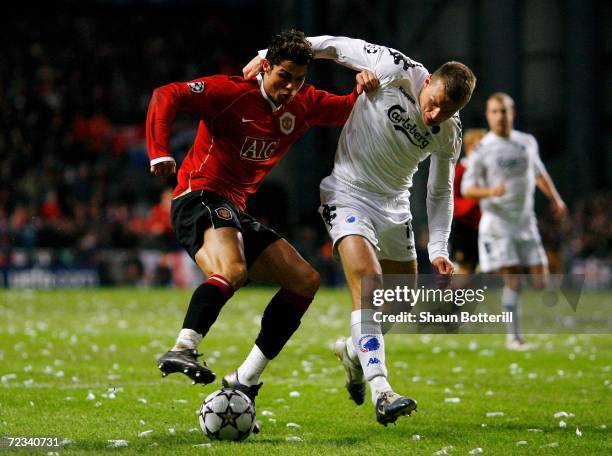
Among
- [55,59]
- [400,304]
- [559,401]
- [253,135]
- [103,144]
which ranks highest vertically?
[55,59]

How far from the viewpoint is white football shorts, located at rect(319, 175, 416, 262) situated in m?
6.95

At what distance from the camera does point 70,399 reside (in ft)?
24.9

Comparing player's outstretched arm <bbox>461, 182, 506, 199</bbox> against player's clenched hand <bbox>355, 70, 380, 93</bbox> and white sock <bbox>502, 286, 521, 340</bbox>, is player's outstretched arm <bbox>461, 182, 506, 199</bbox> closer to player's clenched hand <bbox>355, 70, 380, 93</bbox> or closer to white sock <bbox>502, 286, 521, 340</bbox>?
white sock <bbox>502, 286, 521, 340</bbox>

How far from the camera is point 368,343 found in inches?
254

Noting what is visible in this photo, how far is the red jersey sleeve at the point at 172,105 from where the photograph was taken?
6348mm

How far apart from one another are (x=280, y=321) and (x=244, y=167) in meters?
0.99

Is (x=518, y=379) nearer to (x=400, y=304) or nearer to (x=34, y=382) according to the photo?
(x=400, y=304)

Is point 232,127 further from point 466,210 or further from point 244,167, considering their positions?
point 466,210

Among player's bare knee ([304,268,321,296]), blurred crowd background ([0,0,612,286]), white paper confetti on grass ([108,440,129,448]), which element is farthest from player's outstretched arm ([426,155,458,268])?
blurred crowd background ([0,0,612,286])

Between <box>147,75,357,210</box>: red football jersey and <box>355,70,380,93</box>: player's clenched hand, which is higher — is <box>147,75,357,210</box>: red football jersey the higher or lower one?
the lower one

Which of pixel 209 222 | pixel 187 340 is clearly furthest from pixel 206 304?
pixel 209 222

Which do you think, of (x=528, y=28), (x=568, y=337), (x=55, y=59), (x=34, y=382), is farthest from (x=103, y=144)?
(x=34, y=382)

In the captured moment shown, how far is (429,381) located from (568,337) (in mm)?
5101

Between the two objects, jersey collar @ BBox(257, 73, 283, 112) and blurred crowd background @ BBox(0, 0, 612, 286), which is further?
blurred crowd background @ BBox(0, 0, 612, 286)
